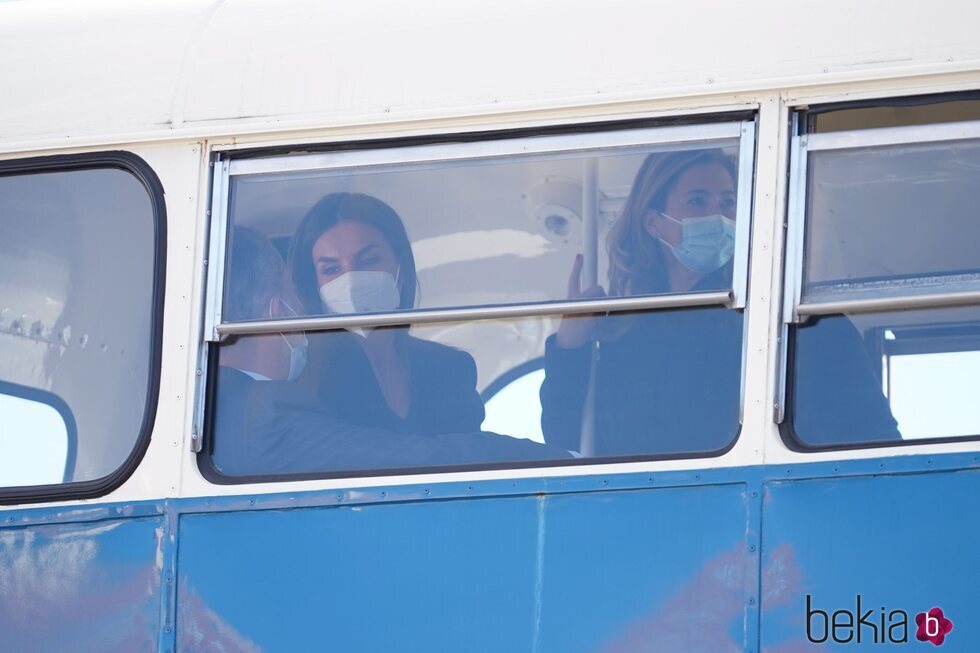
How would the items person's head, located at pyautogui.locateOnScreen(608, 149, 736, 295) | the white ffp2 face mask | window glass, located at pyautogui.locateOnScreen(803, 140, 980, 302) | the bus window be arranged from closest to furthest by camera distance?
window glass, located at pyautogui.locateOnScreen(803, 140, 980, 302) < person's head, located at pyautogui.locateOnScreen(608, 149, 736, 295) < the white ffp2 face mask < the bus window

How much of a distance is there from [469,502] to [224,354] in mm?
774

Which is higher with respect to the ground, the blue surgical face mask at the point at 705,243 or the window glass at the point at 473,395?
the blue surgical face mask at the point at 705,243

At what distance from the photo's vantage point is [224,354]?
345 cm

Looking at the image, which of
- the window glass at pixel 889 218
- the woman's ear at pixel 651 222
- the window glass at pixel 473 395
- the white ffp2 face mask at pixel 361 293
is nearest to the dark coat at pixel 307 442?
the window glass at pixel 473 395

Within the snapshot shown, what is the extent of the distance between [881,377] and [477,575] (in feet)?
3.45

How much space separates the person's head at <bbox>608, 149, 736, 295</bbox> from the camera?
3256 mm

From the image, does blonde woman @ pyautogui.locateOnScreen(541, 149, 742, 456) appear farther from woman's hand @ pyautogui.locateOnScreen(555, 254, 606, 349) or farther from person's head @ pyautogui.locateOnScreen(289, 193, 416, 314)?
person's head @ pyautogui.locateOnScreen(289, 193, 416, 314)

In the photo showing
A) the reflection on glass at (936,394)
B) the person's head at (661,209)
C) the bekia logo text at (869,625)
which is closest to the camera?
the bekia logo text at (869,625)

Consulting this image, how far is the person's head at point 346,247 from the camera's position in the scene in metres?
3.43

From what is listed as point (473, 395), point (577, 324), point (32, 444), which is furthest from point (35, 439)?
point (577, 324)

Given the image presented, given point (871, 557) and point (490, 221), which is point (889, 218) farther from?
point (490, 221)

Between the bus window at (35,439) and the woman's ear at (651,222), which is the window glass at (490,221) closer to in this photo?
the woman's ear at (651,222)

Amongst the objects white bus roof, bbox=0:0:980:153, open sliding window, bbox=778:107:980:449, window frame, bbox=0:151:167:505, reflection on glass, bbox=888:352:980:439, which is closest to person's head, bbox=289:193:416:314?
white bus roof, bbox=0:0:980:153

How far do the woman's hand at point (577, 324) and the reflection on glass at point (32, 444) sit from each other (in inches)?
52.8
